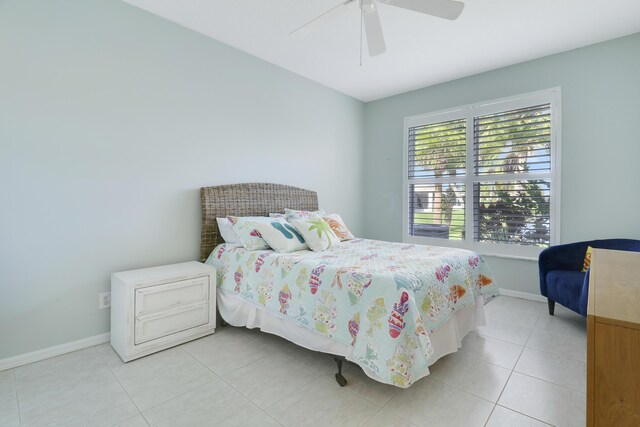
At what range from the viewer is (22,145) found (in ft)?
6.21

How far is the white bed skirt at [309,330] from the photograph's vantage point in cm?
180

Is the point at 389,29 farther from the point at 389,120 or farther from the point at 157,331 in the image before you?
the point at 157,331

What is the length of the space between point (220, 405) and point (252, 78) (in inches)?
112

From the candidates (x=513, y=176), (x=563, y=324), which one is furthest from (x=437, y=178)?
(x=563, y=324)

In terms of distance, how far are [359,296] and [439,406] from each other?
673 millimetres

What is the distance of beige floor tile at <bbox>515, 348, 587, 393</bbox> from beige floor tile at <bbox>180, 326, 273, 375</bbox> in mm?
1687

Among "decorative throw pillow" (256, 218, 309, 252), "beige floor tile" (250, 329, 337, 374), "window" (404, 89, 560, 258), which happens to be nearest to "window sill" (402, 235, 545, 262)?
"window" (404, 89, 560, 258)

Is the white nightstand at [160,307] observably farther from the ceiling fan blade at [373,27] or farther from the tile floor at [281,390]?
the ceiling fan blade at [373,27]

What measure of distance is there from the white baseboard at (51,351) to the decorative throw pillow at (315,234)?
5.40 feet

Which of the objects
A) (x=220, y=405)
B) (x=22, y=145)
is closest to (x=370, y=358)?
(x=220, y=405)

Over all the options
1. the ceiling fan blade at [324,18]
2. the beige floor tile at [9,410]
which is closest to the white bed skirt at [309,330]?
the beige floor tile at [9,410]

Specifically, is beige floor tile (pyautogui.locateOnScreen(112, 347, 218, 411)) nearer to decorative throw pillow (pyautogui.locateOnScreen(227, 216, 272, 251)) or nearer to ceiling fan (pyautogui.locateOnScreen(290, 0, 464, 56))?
decorative throw pillow (pyautogui.locateOnScreen(227, 216, 272, 251))

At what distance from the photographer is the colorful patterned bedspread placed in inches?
57.9

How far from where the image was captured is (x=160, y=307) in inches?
82.4
